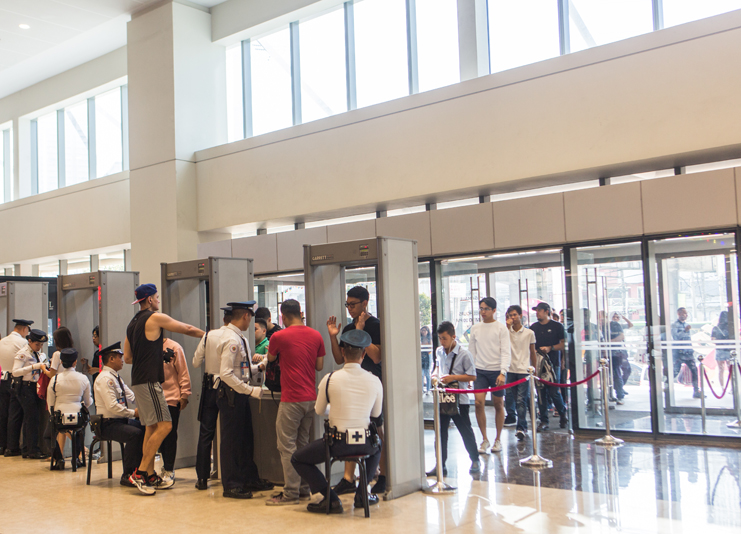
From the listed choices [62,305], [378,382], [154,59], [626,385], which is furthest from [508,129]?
[154,59]

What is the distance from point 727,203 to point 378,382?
453 centimetres

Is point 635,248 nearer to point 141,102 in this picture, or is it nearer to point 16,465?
point 16,465

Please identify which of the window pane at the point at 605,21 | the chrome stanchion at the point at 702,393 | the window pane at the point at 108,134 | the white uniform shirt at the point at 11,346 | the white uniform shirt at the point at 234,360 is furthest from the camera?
the window pane at the point at 108,134

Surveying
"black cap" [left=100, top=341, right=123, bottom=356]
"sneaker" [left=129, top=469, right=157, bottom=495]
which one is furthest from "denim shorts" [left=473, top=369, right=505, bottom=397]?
"black cap" [left=100, top=341, right=123, bottom=356]

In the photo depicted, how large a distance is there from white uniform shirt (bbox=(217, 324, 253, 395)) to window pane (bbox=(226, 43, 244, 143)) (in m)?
7.35

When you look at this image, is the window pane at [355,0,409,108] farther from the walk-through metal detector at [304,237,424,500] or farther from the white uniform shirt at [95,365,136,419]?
the white uniform shirt at [95,365,136,419]

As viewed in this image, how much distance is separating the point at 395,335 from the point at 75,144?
12828 mm

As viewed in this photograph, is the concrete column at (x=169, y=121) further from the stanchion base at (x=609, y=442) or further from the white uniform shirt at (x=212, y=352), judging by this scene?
the stanchion base at (x=609, y=442)

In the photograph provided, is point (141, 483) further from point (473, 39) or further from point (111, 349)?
point (473, 39)

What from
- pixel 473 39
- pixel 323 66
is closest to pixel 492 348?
pixel 473 39

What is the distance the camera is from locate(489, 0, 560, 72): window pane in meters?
8.66

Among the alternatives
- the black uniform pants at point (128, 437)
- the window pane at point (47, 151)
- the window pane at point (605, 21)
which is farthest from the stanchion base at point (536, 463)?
the window pane at point (47, 151)

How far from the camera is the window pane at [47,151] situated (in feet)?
53.2

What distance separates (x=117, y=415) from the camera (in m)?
6.39
